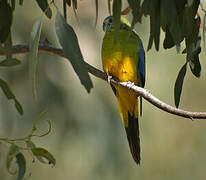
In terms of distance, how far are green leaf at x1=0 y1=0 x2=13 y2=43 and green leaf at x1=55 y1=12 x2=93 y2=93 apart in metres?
0.16

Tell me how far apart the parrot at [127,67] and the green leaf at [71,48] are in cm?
120

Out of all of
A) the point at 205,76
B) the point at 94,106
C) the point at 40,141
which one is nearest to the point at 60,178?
the point at 40,141

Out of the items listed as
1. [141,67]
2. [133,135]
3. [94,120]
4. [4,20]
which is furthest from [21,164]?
[94,120]

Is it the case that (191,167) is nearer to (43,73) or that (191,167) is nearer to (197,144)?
(197,144)

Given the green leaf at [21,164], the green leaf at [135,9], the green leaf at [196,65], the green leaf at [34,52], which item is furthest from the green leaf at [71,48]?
the green leaf at [21,164]

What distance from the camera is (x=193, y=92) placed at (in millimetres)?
4883

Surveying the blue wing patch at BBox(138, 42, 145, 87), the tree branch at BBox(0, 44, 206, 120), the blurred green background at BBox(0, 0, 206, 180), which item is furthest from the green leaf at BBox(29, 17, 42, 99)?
the blurred green background at BBox(0, 0, 206, 180)

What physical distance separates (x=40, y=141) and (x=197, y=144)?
145 centimetres

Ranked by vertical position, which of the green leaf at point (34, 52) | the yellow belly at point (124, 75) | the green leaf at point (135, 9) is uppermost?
the green leaf at point (135, 9)

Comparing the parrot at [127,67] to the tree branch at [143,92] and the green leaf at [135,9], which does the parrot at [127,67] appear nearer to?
the tree branch at [143,92]

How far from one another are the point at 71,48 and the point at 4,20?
258 millimetres

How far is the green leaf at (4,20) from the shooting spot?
145 cm

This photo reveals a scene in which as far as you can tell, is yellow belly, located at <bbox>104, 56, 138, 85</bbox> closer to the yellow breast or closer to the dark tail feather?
the yellow breast

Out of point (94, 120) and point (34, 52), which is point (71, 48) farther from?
point (94, 120)
